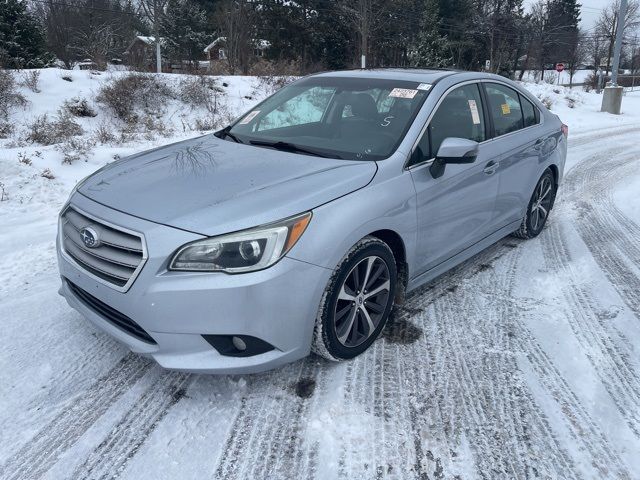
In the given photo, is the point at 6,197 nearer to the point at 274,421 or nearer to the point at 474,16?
the point at 274,421

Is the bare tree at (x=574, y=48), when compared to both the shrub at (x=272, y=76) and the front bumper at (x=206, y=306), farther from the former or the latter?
the front bumper at (x=206, y=306)

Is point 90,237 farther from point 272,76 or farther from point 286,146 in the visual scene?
point 272,76

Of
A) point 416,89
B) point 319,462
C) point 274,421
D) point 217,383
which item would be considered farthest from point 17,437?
point 416,89

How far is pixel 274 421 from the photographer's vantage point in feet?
8.52

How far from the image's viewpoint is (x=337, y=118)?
3.82 metres

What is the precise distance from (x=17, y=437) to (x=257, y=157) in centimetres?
198

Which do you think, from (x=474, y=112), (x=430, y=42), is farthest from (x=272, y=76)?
(x=430, y=42)

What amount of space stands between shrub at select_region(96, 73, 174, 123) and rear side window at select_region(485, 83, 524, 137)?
9602 millimetres

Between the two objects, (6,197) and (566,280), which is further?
(6,197)

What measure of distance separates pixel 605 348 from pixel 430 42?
3539 cm

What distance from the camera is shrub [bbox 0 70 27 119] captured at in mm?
10742

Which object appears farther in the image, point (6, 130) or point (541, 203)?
point (6, 130)

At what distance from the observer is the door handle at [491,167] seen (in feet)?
12.9

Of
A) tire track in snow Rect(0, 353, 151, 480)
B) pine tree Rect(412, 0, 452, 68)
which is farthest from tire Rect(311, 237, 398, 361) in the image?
pine tree Rect(412, 0, 452, 68)
